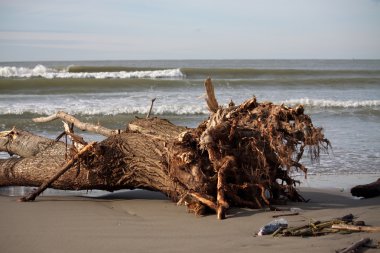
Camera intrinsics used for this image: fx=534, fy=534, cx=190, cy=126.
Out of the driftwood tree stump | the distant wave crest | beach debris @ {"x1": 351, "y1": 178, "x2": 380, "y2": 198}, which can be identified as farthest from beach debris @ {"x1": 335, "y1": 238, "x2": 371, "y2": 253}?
the distant wave crest

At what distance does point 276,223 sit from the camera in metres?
4.73

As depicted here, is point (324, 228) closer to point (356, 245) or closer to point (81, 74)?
point (356, 245)

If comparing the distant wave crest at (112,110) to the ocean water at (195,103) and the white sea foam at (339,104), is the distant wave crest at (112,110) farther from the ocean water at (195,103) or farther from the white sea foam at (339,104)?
the white sea foam at (339,104)

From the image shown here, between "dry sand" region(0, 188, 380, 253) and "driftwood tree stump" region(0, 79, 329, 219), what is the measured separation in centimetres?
22

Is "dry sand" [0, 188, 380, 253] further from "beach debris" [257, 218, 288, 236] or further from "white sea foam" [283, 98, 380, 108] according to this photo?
→ "white sea foam" [283, 98, 380, 108]

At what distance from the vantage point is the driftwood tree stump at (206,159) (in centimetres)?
563

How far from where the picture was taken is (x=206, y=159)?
580cm

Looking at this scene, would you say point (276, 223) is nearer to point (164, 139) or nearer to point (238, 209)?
point (238, 209)

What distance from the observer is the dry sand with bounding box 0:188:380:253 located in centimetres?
435

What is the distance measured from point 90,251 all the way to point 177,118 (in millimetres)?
11046

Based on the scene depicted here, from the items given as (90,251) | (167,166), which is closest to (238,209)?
(167,166)

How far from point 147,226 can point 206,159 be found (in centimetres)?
111

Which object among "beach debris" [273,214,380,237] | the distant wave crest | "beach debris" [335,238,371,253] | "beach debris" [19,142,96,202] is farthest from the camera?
the distant wave crest

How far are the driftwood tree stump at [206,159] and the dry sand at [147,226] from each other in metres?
0.22
